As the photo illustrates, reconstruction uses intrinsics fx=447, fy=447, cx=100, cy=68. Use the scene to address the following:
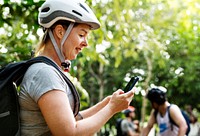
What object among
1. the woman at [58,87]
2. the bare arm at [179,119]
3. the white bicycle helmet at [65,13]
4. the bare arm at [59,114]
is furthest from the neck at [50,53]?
the bare arm at [179,119]

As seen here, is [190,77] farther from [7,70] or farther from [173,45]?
[7,70]

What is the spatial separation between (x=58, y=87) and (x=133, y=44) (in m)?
7.81

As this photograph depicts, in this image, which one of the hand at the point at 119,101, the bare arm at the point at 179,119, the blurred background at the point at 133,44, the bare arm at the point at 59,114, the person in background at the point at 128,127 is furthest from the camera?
the person in background at the point at 128,127

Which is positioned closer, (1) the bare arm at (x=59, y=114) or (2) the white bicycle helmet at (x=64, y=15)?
(1) the bare arm at (x=59, y=114)

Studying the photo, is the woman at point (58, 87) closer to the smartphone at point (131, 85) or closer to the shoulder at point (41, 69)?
the shoulder at point (41, 69)

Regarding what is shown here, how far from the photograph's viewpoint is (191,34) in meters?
17.0

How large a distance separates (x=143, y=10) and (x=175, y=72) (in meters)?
5.97

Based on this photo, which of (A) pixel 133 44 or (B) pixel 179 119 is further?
(A) pixel 133 44

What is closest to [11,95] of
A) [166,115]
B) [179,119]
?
[179,119]

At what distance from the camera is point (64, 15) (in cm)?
237

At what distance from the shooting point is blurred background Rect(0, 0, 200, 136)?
4660 mm

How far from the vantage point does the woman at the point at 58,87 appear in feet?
6.66

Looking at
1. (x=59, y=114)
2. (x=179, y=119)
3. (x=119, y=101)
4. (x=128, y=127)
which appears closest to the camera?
(x=59, y=114)

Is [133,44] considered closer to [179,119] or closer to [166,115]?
[166,115]
